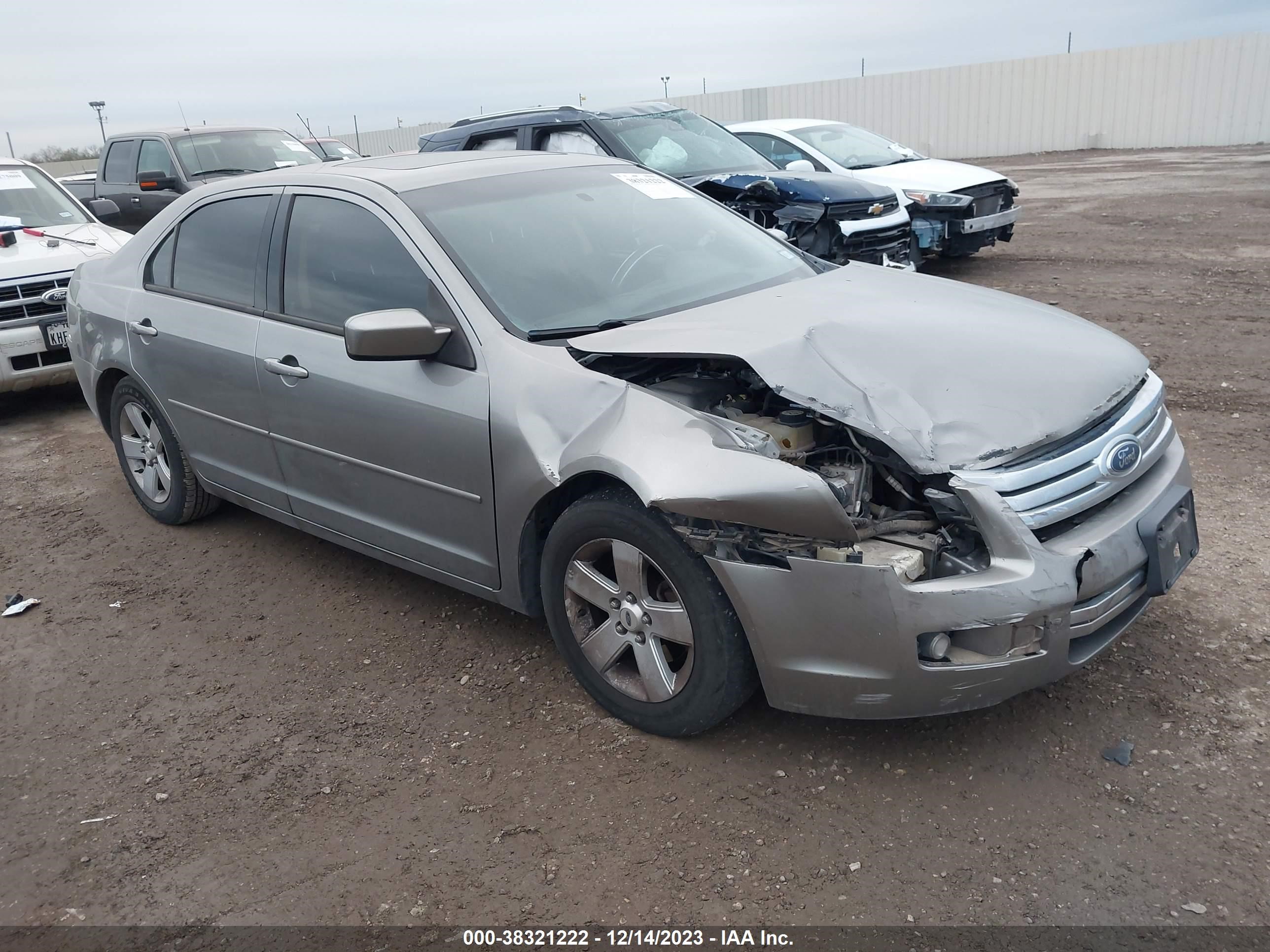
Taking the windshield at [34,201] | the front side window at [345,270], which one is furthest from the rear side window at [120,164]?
the front side window at [345,270]

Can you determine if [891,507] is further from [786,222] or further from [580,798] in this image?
[786,222]

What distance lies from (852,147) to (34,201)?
8172 mm

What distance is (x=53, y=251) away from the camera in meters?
7.46

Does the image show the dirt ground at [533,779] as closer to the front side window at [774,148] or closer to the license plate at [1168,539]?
the license plate at [1168,539]

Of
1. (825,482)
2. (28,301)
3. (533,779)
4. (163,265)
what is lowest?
(533,779)

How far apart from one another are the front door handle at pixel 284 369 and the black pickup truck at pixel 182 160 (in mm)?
7438

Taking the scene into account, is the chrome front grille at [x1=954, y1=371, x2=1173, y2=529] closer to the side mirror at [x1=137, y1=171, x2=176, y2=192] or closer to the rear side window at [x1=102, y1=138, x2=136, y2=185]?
the side mirror at [x1=137, y1=171, x2=176, y2=192]

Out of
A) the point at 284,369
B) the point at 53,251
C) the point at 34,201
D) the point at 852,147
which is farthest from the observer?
the point at 852,147

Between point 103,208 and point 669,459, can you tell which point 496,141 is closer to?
point 103,208

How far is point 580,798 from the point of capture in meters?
2.92

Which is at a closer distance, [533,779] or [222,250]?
[533,779]

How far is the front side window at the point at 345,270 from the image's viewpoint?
3.55 meters

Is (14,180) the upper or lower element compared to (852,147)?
upper

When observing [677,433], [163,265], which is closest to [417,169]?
[163,265]
